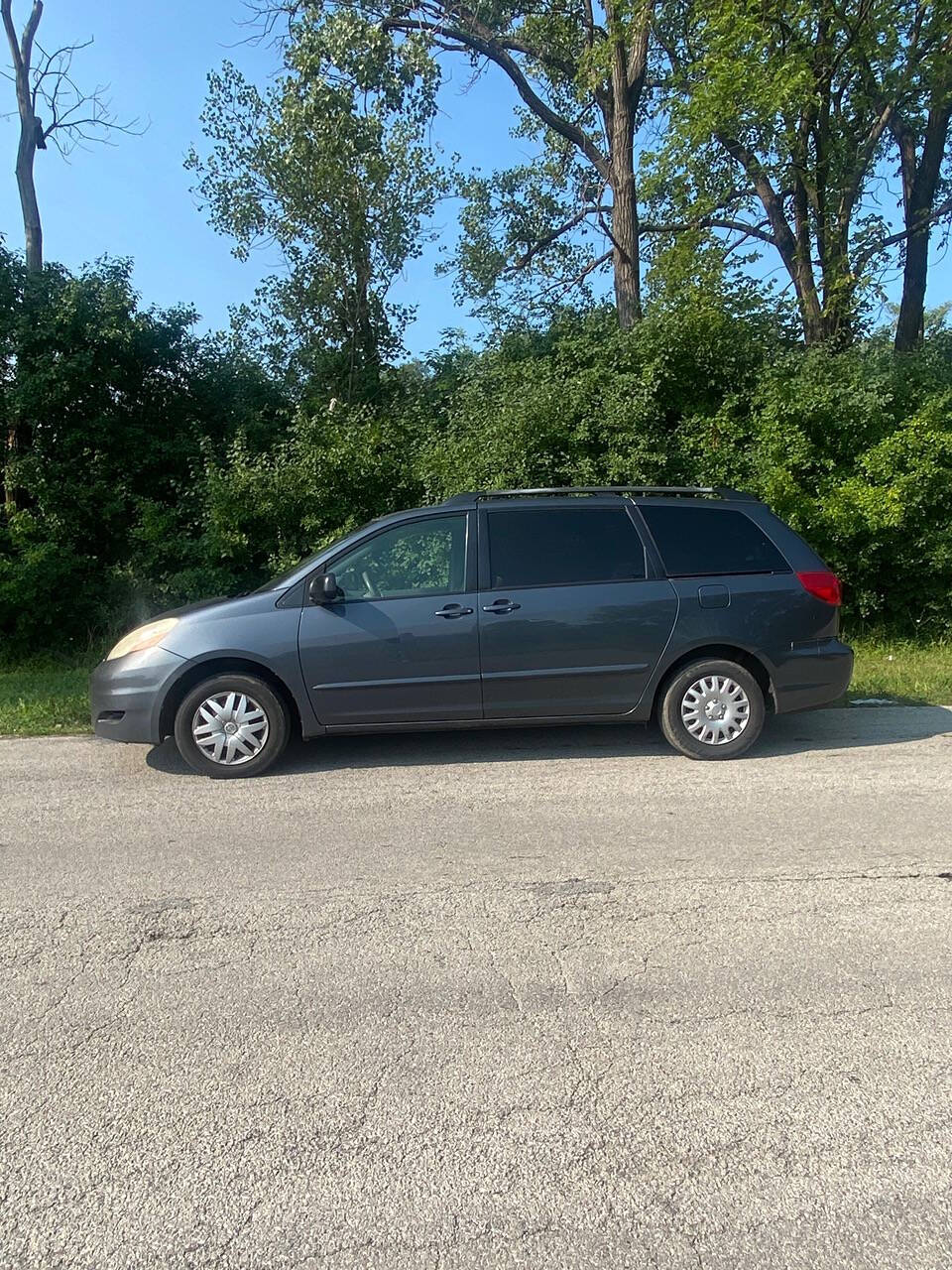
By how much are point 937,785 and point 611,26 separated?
12.5m

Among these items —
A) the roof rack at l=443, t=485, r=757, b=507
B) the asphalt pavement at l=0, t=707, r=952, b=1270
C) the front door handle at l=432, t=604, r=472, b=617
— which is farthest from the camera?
the roof rack at l=443, t=485, r=757, b=507

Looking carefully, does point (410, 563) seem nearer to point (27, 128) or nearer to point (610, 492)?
point (610, 492)

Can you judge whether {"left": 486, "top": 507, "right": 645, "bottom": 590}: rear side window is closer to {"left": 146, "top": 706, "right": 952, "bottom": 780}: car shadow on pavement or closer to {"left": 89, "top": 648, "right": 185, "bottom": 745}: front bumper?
{"left": 146, "top": 706, "right": 952, "bottom": 780}: car shadow on pavement

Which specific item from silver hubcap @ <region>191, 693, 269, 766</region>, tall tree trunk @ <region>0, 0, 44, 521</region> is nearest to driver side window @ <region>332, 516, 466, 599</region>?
silver hubcap @ <region>191, 693, 269, 766</region>

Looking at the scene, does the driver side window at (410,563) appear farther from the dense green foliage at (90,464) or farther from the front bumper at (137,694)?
the dense green foliage at (90,464)

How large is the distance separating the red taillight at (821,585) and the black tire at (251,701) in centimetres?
377

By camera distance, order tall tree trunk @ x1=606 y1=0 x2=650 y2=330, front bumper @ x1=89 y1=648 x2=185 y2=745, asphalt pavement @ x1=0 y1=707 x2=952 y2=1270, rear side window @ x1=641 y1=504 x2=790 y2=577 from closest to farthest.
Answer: asphalt pavement @ x1=0 y1=707 x2=952 y2=1270, front bumper @ x1=89 y1=648 x2=185 y2=745, rear side window @ x1=641 y1=504 x2=790 y2=577, tall tree trunk @ x1=606 y1=0 x2=650 y2=330

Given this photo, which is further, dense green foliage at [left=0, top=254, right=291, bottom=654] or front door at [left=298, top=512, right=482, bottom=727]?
dense green foliage at [left=0, top=254, right=291, bottom=654]

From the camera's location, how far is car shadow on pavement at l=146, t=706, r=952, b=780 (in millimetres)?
6055

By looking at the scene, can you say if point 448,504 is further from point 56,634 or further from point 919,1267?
point 56,634

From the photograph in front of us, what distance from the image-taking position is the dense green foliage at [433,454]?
9.89 m

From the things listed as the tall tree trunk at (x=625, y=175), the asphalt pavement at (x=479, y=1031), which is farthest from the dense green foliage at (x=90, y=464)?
the tall tree trunk at (x=625, y=175)

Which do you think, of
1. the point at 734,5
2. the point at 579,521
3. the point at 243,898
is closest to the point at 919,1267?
the point at 243,898

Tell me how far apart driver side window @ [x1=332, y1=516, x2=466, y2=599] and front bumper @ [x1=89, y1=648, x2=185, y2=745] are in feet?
4.16
